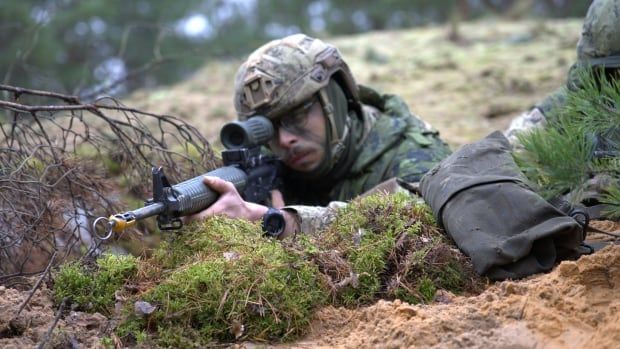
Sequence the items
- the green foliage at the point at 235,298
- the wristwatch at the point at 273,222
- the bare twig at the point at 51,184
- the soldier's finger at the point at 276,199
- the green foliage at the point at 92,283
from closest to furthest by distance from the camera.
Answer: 1. the green foliage at the point at 235,298
2. the green foliage at the point at 92,283
3. the bare twig at the point at 51,184
4. the wristwatch at the point at 273,222
5. the soldier's finger at the point at 276,199

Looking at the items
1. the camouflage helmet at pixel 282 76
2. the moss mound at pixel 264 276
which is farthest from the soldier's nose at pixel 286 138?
the moss mound at pixel 264 276

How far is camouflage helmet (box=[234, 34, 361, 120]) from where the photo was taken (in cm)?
486

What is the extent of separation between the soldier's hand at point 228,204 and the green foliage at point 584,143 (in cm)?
132

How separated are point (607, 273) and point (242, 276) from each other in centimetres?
129

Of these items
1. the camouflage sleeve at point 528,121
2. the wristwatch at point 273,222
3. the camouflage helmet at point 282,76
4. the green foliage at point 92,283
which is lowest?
the camouflage sleeve at point 528,121

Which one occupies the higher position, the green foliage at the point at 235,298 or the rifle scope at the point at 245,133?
the rifle scope at the point at 245,133

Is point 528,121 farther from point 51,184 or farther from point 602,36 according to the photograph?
point 51,184

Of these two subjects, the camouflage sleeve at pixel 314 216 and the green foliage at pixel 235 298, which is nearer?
the green foliage at pixel 235 298

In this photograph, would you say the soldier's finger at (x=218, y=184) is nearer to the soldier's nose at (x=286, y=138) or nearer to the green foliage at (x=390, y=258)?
the green foliage at (x=390, y=258)

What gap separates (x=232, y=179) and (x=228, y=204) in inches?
12.4

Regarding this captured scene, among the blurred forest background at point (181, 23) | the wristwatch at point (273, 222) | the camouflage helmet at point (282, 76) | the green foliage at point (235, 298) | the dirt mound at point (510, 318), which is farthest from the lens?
the blurred forest background at point (181, 23)

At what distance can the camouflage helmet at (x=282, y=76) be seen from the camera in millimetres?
4855

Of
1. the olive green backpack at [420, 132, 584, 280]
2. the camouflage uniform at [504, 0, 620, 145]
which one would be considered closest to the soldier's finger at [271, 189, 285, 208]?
the olive green backpack at [420, 132, 584, 280]

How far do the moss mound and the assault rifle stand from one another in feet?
0.41
